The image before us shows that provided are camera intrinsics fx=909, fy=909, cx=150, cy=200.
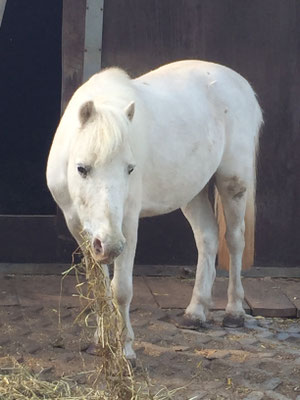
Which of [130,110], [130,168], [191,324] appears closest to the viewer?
[130,168]

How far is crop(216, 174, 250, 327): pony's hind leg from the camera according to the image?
5730mm

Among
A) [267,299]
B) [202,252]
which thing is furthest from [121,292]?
[267,299]

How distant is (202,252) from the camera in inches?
229

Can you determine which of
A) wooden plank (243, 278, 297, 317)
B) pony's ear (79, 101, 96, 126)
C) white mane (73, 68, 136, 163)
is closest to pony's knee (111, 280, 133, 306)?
white mane (73, 68, 136, 163)

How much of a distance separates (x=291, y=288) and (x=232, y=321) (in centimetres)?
104

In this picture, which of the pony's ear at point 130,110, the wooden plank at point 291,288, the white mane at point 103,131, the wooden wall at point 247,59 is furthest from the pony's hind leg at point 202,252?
the pony's ear at point 130,110

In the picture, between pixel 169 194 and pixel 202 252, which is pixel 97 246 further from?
pixel 202 252

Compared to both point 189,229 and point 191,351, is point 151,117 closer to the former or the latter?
point 191,351

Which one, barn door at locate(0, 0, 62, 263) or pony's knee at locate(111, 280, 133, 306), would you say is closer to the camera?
pony's knee at locate(111, 280, 133, 306)

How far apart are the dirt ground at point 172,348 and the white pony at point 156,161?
21 cm

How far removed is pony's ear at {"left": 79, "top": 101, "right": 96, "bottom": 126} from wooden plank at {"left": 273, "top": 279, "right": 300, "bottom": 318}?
243 cm

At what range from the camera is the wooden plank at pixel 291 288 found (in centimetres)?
629

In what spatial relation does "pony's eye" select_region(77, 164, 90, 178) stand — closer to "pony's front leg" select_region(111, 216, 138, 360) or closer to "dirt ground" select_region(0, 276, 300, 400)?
"pony's front leg" select_region(111, 216, 138, 360)

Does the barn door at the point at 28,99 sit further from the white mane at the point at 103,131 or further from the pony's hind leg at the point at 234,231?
the white mane at the point at 103,131
